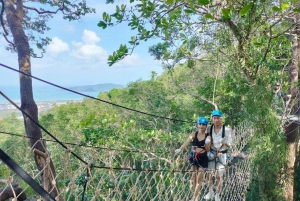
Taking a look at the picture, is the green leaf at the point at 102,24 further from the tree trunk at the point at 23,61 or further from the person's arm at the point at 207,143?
the tree trunk at the point at 23,61

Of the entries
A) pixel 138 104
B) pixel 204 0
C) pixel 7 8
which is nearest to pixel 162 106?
pixel 138 104

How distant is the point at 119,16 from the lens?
4.75ft

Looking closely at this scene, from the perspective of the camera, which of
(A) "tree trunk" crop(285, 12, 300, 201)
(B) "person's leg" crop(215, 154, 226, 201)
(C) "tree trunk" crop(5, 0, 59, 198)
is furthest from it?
Result: (C) "tree trunk" crop(5, 0, 59, 198)

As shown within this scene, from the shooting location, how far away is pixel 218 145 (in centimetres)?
199

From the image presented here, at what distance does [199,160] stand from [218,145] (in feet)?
0.56

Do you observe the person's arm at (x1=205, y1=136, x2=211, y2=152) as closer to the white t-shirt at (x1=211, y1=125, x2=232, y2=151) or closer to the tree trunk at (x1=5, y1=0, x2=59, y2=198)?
the white t-shirt at (x1=211, y1=125, x2=232, y2=151)

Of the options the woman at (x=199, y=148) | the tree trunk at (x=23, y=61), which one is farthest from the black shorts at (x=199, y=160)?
the tree trunk at (x=23, y=61)

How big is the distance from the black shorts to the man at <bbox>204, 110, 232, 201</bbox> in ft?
0.16

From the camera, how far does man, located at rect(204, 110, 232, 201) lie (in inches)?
77.7

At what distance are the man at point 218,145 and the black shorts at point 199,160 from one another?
0.16 ft

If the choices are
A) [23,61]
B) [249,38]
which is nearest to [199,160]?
[249,38]

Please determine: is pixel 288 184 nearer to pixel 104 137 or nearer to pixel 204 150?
pixel 204 150

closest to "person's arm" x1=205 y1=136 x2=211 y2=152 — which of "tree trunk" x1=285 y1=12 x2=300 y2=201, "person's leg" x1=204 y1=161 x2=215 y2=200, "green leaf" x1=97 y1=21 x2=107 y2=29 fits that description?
"person's leg" x1=204 y1=161 x2=215 y2=200

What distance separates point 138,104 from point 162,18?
679 cm
